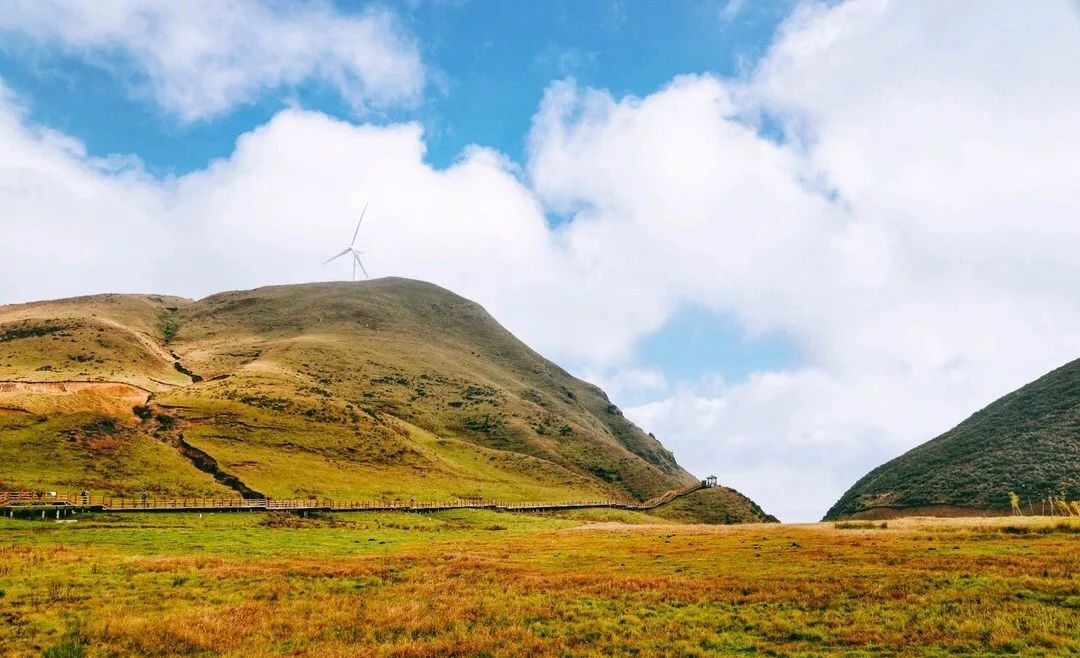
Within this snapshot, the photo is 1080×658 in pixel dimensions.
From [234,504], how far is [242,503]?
1.32 m

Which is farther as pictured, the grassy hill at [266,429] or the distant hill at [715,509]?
the distant hill at [715,509]

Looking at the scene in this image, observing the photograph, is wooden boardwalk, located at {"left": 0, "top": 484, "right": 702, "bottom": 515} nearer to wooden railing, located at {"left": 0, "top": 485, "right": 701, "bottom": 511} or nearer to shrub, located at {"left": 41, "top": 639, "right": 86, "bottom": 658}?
wooden railing, located at {"left": 0, "top": 485, "right": 701, "bottom": 511}

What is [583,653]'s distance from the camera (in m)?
19.5

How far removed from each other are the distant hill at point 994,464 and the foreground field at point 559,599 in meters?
49.5

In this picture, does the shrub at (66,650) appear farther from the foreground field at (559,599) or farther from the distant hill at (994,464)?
the distant hill at (994,464)

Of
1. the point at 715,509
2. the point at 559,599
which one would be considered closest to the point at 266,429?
the point at 715,509

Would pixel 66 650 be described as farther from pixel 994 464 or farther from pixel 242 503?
pixel 994 464

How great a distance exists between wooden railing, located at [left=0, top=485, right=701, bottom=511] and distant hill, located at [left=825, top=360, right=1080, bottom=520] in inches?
2099

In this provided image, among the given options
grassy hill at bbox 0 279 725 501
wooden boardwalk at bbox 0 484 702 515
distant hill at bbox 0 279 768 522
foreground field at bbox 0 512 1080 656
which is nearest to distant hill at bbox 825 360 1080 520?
foreground field at bbox 0 512 1080 656

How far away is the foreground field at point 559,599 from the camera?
20.3m

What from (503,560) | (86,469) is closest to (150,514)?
(86,469)

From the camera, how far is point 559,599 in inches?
1072

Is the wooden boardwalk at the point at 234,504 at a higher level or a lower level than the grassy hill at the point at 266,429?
lower

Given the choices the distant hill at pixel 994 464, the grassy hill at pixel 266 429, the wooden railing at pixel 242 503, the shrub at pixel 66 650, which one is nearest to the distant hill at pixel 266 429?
the grassy hill at pixel 266 429
